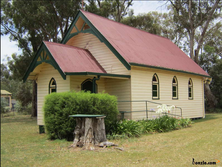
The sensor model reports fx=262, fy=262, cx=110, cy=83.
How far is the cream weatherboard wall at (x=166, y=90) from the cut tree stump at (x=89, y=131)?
17.8 ft

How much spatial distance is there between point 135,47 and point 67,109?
820 cm

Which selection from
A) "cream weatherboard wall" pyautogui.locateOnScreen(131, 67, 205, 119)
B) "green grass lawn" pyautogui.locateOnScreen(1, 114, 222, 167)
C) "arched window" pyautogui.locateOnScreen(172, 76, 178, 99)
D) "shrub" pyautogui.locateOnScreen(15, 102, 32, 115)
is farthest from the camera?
"shrub" pyautogui.locateOnScreen(15, 102, 32, 115)

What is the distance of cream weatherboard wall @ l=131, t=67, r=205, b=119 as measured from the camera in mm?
15180

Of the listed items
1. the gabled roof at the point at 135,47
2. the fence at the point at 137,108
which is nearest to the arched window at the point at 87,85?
the fence at the point at 137,108

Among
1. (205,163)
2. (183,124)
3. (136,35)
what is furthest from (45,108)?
(136,35)

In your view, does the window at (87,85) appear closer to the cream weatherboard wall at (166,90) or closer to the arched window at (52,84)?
the arched window at (52,84)

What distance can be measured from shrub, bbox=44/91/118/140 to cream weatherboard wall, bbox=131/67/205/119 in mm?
4196

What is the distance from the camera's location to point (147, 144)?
9.83 meters

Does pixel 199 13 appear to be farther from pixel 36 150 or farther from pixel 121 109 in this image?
pixel 36 150

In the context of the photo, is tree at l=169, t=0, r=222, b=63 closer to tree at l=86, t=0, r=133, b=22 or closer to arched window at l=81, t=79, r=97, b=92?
tree at l=86, t=0, r=133, b=22

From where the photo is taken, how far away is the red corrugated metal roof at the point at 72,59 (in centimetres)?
1347

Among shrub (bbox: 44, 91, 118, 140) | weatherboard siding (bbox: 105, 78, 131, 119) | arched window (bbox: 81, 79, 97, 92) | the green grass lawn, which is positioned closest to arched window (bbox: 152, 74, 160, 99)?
weatherboard siding (bbox: 105, 78, 131, 119)

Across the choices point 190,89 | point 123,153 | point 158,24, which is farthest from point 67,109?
point 158,24

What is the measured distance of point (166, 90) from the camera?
17.6 m
